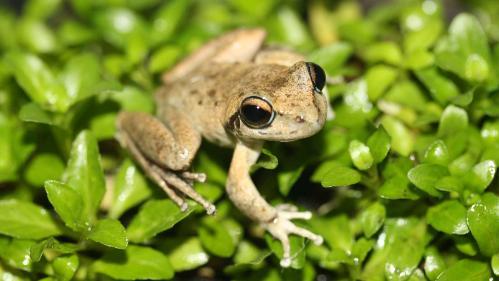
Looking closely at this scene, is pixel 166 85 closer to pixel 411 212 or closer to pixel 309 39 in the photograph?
pixel 309 39

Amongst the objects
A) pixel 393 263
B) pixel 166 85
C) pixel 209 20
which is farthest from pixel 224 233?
pixel 209 20

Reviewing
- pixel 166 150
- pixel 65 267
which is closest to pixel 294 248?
pixel 166 150

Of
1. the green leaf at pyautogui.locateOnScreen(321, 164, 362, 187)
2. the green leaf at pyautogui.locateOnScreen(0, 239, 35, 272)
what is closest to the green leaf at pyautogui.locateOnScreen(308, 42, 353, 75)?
→ the green leaf at pyautogui.locateOnScreen(321, 164, 362, 187)

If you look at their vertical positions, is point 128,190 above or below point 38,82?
below

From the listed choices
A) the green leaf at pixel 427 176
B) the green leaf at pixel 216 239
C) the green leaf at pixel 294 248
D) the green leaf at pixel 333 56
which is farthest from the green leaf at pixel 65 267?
the green leaf at pixel 333 56

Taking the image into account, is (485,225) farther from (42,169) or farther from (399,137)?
(42,169)

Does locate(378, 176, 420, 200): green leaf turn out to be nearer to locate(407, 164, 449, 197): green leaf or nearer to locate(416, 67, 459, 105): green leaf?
locate(407, 164, 449, 197): green leaf
